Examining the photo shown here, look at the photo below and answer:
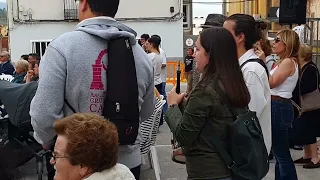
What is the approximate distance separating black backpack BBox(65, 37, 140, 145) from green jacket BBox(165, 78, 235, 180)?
38 cm

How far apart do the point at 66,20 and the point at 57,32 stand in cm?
66

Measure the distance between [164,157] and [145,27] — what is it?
15286 mm

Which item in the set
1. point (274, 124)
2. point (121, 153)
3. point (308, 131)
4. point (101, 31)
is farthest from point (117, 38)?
point (308, 131)

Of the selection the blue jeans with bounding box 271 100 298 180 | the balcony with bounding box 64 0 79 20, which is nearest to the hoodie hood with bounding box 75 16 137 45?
the blue jeans with bounding box 271 100 298 180

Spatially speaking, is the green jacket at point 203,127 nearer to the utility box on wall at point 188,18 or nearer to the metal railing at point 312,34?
the metal railing at point 312,34

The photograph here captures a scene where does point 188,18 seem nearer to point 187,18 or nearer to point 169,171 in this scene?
point 187,18

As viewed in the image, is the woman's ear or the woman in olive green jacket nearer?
the woman's ear

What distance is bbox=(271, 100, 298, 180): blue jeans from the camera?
15.4ft

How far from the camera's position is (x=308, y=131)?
6406mm

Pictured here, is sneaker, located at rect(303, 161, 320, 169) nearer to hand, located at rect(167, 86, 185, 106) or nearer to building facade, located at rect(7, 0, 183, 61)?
hand, located at rect(167, 86, 185, 106)

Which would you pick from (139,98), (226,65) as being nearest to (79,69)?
(139,98)

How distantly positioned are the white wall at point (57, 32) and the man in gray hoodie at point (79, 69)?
754 inches

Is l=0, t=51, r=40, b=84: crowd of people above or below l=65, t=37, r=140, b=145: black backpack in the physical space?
below

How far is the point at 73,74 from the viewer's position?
8.12 feet
